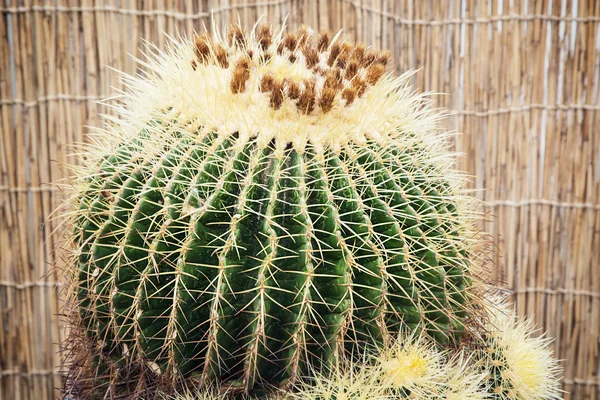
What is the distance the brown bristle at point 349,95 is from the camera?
3.54ft

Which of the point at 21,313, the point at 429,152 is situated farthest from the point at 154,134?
the point at 21,313

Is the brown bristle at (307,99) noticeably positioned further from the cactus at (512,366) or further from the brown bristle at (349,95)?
the cactus at (512,366)

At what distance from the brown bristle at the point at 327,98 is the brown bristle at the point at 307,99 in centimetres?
2

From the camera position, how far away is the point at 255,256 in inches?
39.4

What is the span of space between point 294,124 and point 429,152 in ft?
1.10

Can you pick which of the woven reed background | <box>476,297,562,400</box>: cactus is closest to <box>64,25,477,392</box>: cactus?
<box>476,297,562,400</box>: cactus

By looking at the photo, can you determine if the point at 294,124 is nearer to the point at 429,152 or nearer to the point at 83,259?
the point at 429,152

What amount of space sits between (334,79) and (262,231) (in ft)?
0.98

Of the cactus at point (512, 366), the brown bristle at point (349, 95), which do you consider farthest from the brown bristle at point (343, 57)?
the cactus at point (512, 366)

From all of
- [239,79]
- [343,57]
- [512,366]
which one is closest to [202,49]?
[239,79]

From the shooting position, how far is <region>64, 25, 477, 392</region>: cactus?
997 millimetres

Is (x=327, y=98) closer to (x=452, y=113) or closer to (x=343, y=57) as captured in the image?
(x=343, y=57)

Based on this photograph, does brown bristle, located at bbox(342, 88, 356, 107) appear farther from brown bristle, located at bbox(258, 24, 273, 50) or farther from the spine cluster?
brown bristle, located at bbox(258, 24, 273, 50)

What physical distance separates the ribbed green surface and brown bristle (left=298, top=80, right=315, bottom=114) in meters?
0.07
